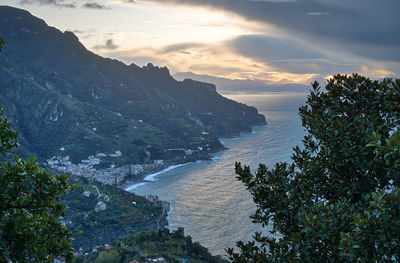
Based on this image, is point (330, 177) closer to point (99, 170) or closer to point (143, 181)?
point (143, 181)

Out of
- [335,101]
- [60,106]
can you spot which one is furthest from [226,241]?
[60,106]

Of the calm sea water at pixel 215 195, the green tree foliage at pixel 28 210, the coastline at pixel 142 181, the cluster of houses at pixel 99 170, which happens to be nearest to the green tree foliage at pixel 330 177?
the green tree foliage at pixel 28 210

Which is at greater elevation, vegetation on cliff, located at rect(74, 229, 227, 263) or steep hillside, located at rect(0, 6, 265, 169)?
steep hillside, located at rect(0, 6, 265, 169)

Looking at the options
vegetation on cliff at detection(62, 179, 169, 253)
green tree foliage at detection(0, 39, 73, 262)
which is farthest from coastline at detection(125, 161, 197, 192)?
green tree foliage at detection(0, 39, 73, 262)

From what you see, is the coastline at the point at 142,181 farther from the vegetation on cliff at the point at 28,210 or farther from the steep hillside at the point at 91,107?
the vegetation on cliff at the point at 28,210

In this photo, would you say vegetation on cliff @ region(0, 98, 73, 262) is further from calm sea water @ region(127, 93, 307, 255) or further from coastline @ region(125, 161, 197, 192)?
coastline @ region(125, 161, 197, 192)

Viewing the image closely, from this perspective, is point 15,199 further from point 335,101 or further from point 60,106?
point 60,106
